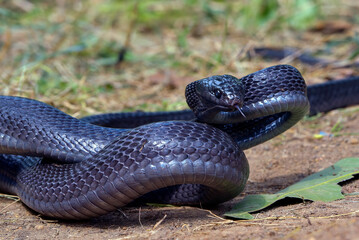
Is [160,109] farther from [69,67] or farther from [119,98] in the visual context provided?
[69,67]

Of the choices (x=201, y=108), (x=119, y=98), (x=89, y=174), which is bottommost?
(x=119, y=98)

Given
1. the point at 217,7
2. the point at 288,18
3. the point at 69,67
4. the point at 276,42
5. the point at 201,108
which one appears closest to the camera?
the point at 201,108

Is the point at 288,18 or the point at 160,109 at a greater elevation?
the point at 288,18

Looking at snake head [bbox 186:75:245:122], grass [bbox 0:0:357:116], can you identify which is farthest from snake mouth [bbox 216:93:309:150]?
grass [bbox 0:0:357:116]

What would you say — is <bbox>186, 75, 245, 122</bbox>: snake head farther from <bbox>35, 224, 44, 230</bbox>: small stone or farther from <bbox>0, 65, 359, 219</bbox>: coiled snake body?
<bbox>35, 224, 44, 230</bbox>: small stone

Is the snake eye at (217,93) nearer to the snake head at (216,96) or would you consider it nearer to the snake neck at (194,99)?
the snake head at (216,96)

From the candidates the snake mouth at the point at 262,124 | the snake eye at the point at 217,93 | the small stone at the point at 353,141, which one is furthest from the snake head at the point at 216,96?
the small stone at the point at 353,141

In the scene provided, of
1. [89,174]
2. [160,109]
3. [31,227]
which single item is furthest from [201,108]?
[160,109]

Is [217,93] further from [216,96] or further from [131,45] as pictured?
[131,45]
